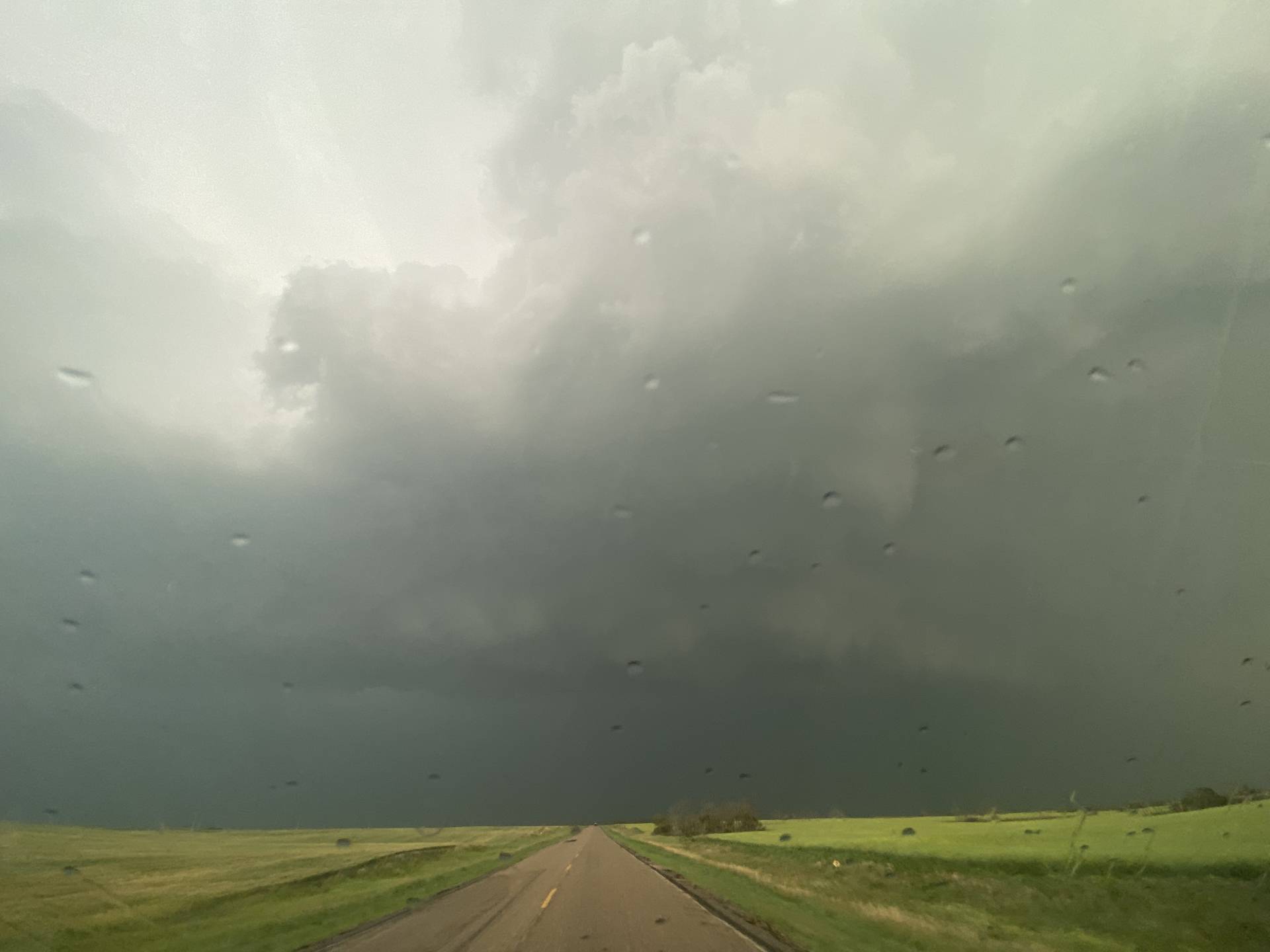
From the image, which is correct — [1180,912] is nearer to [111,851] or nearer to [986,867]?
[986,867]

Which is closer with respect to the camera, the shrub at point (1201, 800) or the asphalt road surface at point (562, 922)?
the asphalt road surface at point (562, 922)

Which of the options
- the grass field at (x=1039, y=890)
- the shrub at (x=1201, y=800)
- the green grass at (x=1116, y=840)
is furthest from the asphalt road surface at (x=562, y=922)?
the shrub at (x=1201, y=800)

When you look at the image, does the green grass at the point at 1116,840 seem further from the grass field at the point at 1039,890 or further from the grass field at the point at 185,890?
the grass field at the point at 185,890

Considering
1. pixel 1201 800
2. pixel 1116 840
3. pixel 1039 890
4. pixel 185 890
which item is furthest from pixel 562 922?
pixel 1201 800

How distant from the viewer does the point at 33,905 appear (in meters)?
15.4

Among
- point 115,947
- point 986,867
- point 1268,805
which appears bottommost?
point 115,947

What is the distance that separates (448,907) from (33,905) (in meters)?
8.95

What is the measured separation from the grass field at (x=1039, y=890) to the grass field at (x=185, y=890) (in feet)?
34.8

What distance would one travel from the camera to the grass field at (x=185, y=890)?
49.4ft

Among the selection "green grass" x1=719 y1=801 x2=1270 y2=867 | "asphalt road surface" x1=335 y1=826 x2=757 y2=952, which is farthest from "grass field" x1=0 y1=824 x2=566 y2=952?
"green grass" x1=719 y1=801 x2=1270 y2=867

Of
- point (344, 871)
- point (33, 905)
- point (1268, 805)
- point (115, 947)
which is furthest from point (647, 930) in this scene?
point (1268, 805)

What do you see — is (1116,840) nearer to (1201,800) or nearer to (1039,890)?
(1039,890)

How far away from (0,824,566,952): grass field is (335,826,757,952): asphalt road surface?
1.76 meters

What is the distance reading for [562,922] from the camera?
51.4 ft
